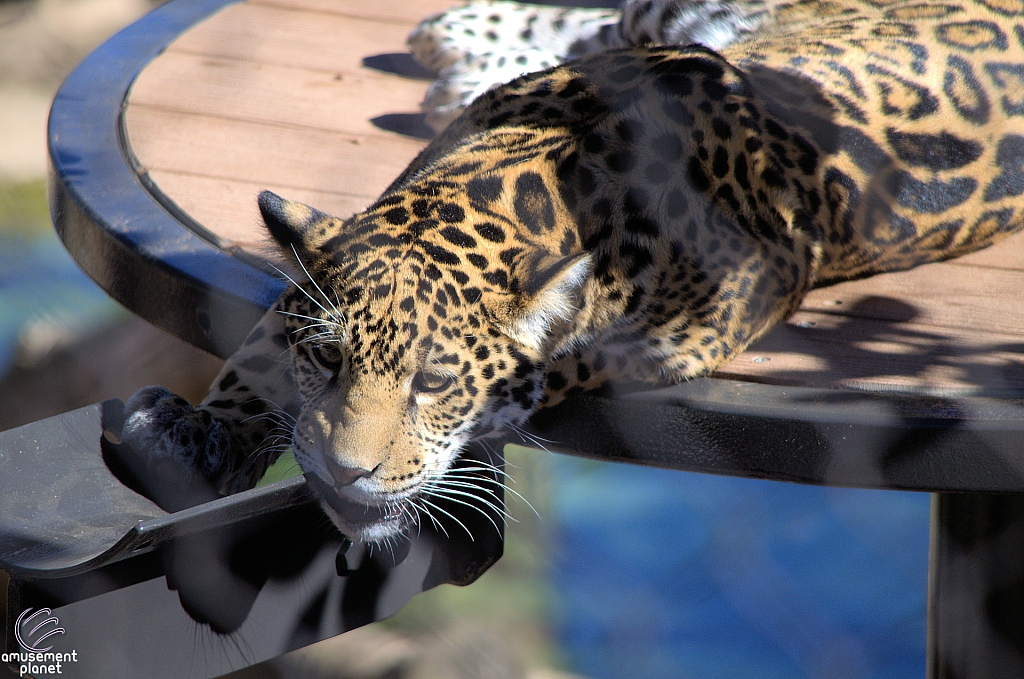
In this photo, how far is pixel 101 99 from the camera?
195 cm

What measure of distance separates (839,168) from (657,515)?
6.46ft

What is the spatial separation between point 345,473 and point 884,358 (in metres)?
0.73

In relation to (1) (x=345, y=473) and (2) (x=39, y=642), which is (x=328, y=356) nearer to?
(1) (x=345, y=473)

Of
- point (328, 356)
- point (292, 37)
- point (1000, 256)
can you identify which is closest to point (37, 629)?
point (328, 356)

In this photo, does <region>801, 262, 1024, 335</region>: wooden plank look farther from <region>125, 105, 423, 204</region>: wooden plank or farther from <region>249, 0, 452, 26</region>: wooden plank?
<region>249, 0, 452, 26</region>: wooden plank

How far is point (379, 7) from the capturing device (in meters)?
2.65

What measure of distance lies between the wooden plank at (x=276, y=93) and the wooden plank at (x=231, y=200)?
30 centimetres

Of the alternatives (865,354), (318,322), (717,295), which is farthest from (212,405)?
(865,354)

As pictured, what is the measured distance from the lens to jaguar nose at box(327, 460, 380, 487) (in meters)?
1.21

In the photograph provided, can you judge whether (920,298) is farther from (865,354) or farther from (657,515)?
(657,515)

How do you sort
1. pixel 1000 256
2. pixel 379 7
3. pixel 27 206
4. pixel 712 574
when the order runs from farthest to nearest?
pixel 27 206
pixel 379 7
pixel 712 574
pixel 1000 256

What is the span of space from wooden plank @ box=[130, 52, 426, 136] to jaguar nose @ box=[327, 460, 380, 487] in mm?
963

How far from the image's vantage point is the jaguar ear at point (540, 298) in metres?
1.20

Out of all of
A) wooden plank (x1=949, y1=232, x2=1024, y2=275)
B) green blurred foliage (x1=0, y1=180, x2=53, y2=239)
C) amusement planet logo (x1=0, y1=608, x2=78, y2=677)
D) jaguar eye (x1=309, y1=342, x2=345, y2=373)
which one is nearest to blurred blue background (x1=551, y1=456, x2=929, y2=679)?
wooden plank (x1=949, y1=232, x2=1024, y2=275)
